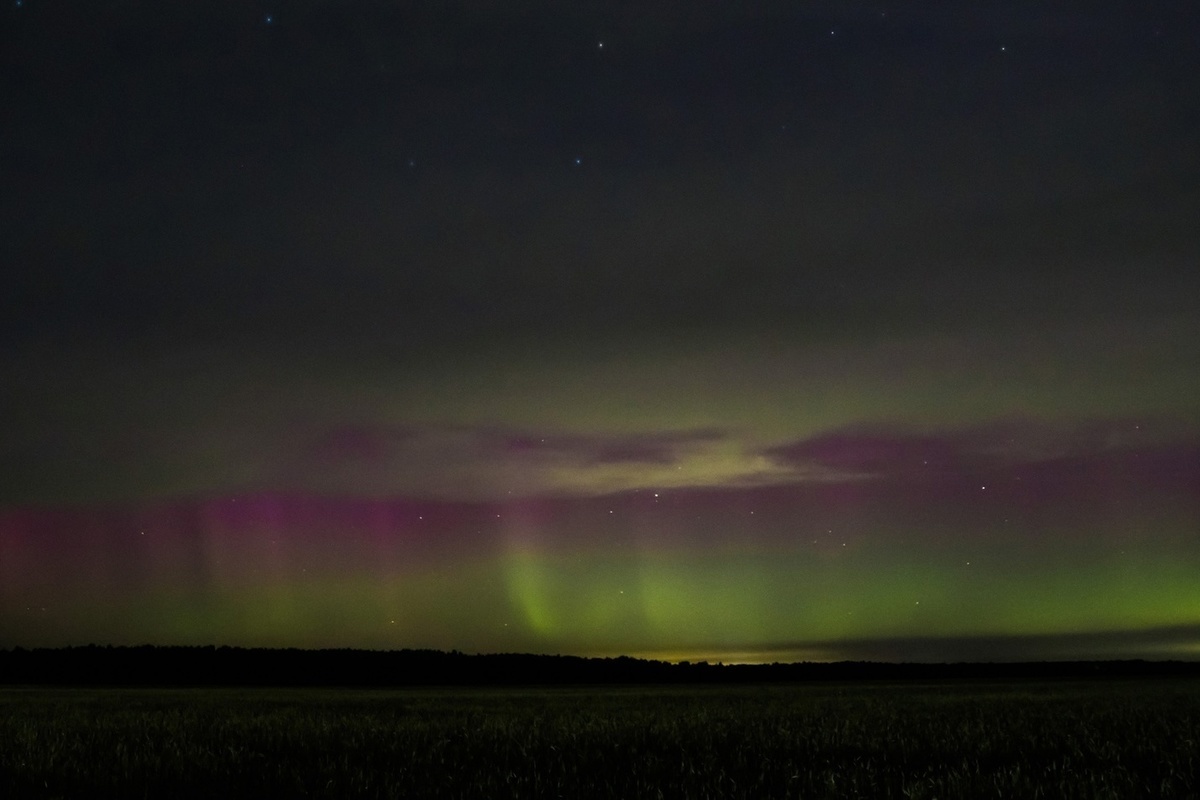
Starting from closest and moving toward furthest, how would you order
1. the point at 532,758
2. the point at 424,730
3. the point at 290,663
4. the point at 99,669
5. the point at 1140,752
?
the point at 532,758 < the point at 1140,752 < the point at 424,730 < the point at 99,669 < the point at 290,663

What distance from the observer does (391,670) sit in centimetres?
10369

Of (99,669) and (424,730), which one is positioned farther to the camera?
(99,669)

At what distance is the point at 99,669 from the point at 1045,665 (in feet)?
329

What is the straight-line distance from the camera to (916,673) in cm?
10250

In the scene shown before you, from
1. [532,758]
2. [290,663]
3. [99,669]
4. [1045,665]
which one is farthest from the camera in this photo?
[1045,665]

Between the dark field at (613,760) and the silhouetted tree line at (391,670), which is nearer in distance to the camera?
the dark field at (613,760)

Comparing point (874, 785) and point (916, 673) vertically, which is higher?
point (874, 785)

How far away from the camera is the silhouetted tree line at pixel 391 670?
93375 millimetres

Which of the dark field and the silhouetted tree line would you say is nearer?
the dark field

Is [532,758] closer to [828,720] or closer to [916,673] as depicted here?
[828,720]

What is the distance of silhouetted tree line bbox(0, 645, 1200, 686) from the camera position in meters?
93.4

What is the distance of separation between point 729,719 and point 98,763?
9373 millimetres

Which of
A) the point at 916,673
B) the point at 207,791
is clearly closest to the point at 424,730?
the point at 207,791

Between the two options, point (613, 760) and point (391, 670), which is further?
point (391, 670)
